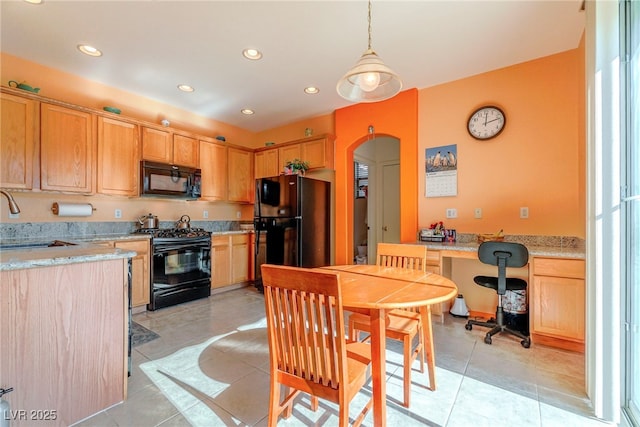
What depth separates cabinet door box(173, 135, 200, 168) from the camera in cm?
383

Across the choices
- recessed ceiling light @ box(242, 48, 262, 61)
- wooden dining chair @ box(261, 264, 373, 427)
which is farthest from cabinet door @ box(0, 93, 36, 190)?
wooden dining chair @ box(261, 264, 373, 427)

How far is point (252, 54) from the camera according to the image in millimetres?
2779

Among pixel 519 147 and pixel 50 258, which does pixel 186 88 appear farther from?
pixel 519 147

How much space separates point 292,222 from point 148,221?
1907 mm

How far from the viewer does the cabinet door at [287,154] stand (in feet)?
14.4

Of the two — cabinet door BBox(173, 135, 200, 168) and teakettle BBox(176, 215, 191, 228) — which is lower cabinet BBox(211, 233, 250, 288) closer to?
teakettle BBox(176, 215, 191, 228)

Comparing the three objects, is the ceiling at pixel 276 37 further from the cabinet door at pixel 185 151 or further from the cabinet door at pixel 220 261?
the cabinet door at pixel 220 261

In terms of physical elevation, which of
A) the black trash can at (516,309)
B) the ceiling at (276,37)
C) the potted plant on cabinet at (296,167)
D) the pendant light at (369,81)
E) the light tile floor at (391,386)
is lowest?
the light tile floor at (391,386)

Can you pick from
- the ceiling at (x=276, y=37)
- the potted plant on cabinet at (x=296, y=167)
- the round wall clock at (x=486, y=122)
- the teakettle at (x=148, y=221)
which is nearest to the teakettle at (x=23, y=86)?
the ceiling at (x=276, y=37)

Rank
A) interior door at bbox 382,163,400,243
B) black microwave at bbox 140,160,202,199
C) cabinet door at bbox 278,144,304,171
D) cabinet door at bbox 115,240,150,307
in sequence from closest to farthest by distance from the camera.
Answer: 1. cabinet door at bbox 115,240,150,307
2. black microwave at bbox 140,160,202,199
3. cabinet door at bbox 278,144,304,171
4. interior door at bbox 382,163,400,243

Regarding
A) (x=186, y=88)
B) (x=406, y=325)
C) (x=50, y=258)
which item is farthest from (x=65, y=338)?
(x=186, y=88)

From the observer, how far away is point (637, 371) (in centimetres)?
149

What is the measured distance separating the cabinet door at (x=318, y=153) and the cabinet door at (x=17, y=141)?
3047 millimetres

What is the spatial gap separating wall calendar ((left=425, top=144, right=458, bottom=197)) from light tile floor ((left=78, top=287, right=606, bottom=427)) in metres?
Result: 1.55
